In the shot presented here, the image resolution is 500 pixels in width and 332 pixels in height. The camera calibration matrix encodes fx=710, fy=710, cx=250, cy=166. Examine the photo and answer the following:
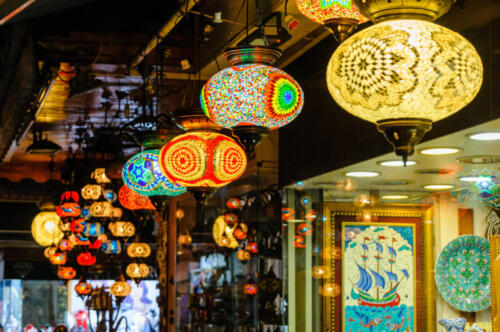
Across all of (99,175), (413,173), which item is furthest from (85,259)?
(413,173)

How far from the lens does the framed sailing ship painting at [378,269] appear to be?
4.47 meters

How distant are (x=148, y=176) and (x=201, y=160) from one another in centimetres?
75

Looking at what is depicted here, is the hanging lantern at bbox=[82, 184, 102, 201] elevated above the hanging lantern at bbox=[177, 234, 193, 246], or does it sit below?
above

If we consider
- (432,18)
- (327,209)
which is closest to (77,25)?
(327,209)

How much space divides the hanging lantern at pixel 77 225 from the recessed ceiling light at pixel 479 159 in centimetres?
631

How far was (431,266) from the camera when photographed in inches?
170

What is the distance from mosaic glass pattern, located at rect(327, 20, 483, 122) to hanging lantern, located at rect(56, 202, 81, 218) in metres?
7.26

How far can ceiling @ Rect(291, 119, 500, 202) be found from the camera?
328 centimetres

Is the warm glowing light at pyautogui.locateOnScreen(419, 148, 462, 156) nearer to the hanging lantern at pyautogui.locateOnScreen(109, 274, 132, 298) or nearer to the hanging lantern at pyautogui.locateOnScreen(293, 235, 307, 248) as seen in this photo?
the hanging lantern at pyautogui.locateOnScreen(293, 235, 307, 248)

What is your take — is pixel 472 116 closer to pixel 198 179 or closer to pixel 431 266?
pixel 198 179

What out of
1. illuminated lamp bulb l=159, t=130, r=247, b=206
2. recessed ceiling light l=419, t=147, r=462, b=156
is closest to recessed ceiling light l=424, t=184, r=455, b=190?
recessed ceiling light l=419, t=147, r=462, b=156

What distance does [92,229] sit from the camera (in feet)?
30.1

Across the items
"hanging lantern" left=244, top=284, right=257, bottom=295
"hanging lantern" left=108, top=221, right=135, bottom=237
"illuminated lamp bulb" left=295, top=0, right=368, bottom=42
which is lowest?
"hanging lantern" left=244, top=284, right=257, bottom=295

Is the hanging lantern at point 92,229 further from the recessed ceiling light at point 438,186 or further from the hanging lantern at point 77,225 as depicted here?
the recessed ceiling light at point 438,186
